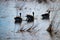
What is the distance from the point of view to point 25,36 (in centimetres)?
117

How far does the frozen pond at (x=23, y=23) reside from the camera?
3.82ft

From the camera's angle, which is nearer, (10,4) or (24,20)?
(24,20)

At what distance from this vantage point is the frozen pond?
1164 millimetres

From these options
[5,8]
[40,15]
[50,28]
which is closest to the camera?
[50,28]

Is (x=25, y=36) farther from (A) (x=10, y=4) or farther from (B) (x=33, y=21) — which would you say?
(A) (x=10, y=4)

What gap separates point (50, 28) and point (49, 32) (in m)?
0.07

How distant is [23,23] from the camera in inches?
54.1

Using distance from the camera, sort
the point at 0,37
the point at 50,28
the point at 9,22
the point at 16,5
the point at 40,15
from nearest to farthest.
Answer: the point at 0,37, the point at 50,28, the point at 9,22, the point at 40,15, the point at 16,5

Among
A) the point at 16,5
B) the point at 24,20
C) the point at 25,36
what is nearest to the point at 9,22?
the point at 24,20

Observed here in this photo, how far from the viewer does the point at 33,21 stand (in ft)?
4.58

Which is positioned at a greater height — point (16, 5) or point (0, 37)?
point (16, 5)

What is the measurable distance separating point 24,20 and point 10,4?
473mm

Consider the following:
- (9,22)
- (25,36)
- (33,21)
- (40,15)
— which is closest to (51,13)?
(40,15)

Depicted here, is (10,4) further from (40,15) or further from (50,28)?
(50,28)
